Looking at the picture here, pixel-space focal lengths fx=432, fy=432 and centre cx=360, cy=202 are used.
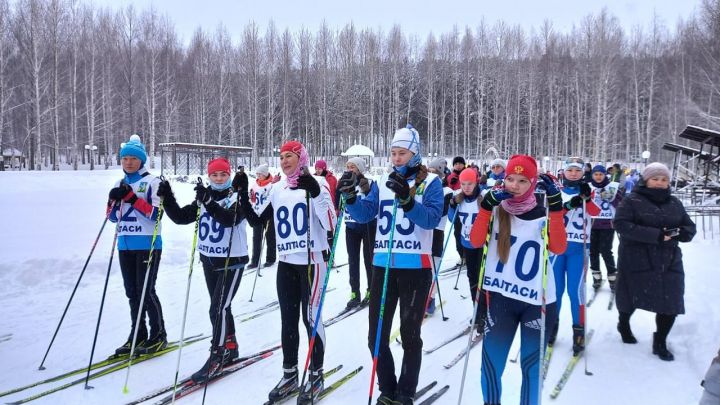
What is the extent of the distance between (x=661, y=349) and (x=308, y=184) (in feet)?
12.6

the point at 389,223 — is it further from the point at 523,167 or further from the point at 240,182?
the point at 240,182

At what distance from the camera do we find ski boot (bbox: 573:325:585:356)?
4363 mm

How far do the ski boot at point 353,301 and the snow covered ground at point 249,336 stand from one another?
0.64 ft

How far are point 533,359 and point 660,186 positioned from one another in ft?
8.30

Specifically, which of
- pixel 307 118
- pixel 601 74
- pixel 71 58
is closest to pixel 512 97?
pixel 601 74

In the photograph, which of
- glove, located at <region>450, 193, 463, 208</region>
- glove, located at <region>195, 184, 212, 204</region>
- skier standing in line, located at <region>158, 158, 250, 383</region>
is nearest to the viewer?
glove, located at <region>195, 184, 212, 204</region>

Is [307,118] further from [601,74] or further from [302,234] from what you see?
[302,234]

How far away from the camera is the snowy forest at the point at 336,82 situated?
89.5ft

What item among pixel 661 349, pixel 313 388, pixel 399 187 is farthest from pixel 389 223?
pixel 661 349

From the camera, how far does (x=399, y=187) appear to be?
109 inches

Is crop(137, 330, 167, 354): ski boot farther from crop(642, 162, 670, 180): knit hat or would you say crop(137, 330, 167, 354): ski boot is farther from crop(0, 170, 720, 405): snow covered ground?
crop(642, 162, 670, 180): knit hat

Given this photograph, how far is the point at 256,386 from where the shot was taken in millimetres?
3682

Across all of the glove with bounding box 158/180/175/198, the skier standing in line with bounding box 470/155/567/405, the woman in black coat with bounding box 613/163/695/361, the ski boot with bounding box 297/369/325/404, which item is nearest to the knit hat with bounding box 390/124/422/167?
the skier standing in line with bounding box 470/155/567/405

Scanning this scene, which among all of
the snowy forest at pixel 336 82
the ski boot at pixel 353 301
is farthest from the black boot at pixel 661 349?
the snowy forest at pixel 336 82
